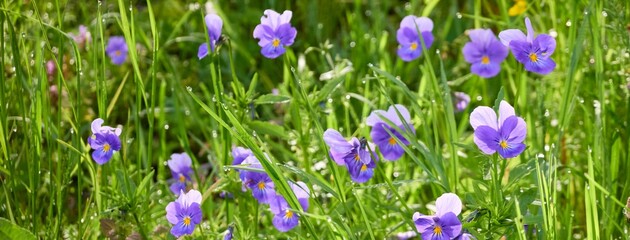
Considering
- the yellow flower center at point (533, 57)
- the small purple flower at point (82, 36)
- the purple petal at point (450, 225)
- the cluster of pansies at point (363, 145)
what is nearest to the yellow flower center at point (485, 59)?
the cluster of pansies at point (363, 145)

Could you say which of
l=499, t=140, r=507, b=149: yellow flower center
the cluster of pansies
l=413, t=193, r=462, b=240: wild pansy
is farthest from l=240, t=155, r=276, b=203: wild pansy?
l=499, t=140, r=507, b=149: yellow flower center

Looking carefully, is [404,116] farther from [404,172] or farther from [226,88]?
[226,88]

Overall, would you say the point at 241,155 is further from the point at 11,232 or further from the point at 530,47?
the point at 530,47

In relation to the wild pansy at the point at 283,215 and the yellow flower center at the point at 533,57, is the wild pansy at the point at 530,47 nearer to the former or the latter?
the yellow flower center at the point at 533,57

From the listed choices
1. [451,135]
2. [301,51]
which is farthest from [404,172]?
[301,51]

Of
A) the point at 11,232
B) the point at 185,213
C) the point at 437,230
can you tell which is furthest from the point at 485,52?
the point at 11,232
